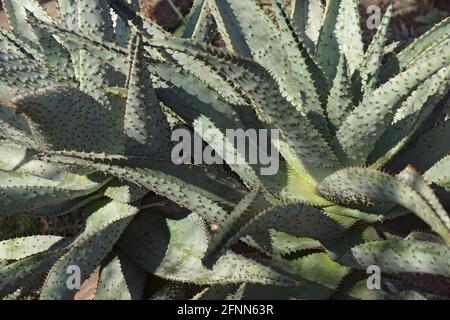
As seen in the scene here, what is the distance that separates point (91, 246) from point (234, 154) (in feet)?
1.95

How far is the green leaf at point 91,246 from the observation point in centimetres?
204

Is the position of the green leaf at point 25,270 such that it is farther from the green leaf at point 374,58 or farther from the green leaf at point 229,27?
the green leaf at point 374,58

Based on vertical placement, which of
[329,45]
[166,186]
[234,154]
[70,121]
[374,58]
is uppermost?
[329,45]

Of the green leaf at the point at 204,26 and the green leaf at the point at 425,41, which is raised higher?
the green leaf at the point at 204,26

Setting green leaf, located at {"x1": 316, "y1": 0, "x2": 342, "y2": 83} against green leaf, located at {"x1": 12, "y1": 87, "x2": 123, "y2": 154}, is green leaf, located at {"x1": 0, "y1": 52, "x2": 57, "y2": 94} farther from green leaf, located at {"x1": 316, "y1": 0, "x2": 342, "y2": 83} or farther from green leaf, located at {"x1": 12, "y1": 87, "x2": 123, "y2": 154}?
green leaf, located at {"x1": 316, "y1": 0, "x2": 342, "y2": 83}

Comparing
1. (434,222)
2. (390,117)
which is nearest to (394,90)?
(390,117)

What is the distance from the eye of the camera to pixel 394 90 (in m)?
1.82

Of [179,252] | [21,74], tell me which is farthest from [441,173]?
[21,74]

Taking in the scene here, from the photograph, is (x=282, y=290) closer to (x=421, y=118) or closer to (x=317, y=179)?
(x=317, y=179)

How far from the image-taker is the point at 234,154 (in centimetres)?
207

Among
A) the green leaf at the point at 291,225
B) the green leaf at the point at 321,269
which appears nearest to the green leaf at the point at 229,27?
the green leaf at the point at 291,225

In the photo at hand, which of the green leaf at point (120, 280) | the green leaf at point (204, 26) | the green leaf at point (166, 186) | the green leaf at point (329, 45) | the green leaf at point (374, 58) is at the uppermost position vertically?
the green leaf at point (204, 26)

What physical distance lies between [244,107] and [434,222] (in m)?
0.77

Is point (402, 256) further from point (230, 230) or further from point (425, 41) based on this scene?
point (425, 41)
